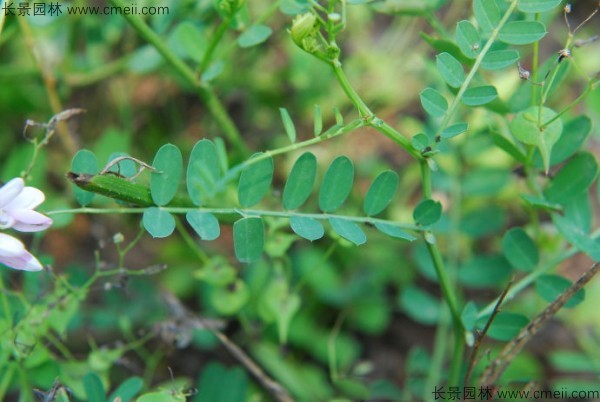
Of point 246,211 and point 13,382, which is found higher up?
point 246,211

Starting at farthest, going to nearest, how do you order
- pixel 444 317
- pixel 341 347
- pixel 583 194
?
pixel 341 347
pixel 444 317
pixel 583 194

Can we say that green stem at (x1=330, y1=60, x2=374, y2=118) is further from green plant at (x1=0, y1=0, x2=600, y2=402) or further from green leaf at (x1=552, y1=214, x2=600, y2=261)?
green leaf at (x1=552, y1=214, x2=600, y2=261)

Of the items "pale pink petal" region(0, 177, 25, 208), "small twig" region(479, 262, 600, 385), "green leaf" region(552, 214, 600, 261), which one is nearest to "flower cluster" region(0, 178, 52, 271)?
"pale pink petal" region(0, 177, 25, 208)

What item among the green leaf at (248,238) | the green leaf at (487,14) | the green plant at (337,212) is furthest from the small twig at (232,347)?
the green leaf at (487,14)

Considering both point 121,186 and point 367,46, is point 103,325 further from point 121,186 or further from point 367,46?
point 367,46

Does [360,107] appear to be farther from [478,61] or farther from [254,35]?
[254,35]

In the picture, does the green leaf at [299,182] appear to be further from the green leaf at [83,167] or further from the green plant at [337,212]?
the green leaf at [83,167]

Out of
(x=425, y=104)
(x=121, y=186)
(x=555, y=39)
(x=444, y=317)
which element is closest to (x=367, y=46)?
(x=555, y=39)
